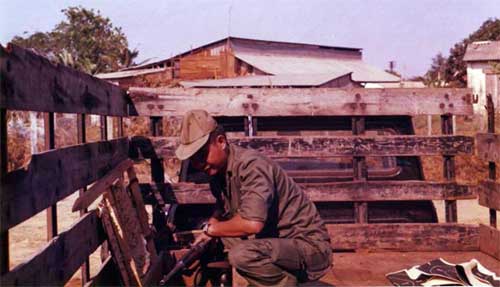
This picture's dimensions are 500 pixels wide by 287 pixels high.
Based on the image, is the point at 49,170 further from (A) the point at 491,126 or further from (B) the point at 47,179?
(A) the point at 491,126

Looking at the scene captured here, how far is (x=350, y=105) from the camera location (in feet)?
19.2

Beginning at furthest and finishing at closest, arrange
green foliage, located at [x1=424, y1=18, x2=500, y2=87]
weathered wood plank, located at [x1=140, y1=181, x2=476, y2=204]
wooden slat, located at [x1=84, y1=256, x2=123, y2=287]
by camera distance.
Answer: green foliage, located at [x1=424, y1=18, x2=500, y2=87] → weathered wood plank, located at [x1=140, y1=181, x2=476, y2=204] → wooden slat, located at [x1=84, y1=256, x2=123, y2=287]

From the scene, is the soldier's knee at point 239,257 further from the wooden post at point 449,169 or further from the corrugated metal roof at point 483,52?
the corrugated metal roof at point 483,52

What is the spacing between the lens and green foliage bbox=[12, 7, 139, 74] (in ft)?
148

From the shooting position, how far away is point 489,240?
18.3 feet

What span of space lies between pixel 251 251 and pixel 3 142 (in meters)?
1.75

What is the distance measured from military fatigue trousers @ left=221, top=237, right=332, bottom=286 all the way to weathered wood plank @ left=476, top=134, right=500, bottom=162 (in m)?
2.15

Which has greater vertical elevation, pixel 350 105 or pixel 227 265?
pixel 350 105

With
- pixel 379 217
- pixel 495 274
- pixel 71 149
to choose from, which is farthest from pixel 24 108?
pixel 379 217

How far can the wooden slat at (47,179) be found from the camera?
2.43 meters

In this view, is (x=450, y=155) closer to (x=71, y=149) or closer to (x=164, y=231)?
(x=164, y=231)

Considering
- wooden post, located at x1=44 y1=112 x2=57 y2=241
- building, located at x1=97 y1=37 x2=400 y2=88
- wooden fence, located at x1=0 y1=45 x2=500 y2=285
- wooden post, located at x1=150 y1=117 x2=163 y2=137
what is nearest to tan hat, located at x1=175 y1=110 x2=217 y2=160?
wooden post, located at x1=44 y1=112 x2=57 y2=241

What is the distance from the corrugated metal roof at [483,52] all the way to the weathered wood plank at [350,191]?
3500 cm

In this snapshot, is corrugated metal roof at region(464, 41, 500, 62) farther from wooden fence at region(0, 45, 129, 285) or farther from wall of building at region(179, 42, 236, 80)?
wooden fence at region(0, 45, 129, 285)
